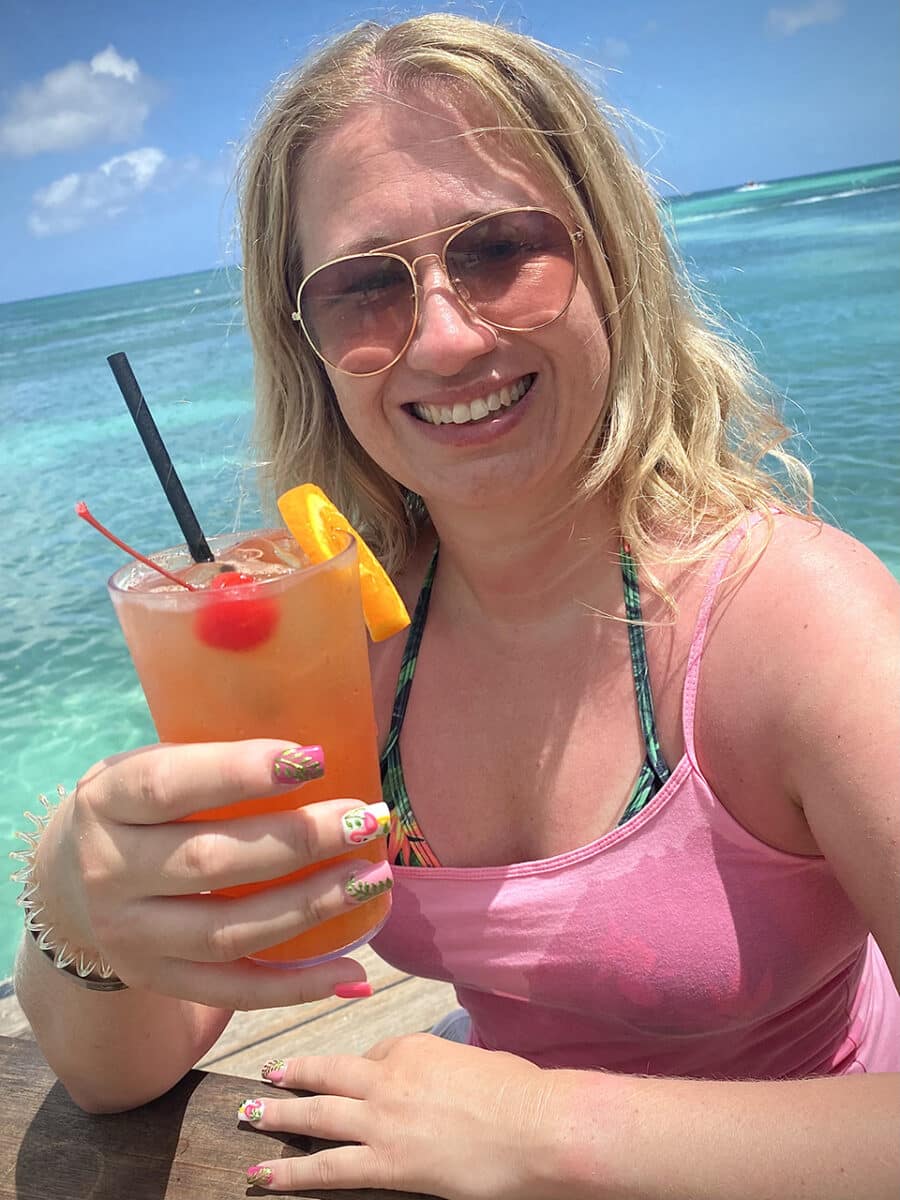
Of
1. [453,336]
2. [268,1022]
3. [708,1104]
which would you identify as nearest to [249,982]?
[708,1104]

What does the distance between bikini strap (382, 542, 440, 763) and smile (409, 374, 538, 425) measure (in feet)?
1.38

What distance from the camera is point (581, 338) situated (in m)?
1.61

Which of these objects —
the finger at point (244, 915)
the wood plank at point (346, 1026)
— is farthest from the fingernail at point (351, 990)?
the wood plank at point (346, 1026)

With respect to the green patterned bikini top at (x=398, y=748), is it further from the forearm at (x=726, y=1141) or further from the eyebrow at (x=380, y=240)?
the eyebrow at (x=380, y=240)

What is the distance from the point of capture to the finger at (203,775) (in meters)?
0.96

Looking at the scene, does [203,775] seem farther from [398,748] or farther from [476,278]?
[476,278]

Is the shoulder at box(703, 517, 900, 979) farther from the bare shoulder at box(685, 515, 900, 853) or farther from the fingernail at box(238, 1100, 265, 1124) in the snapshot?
the fingernail at box(238, 1100, 265, 1124)

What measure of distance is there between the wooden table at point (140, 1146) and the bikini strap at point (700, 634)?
2.28 ft

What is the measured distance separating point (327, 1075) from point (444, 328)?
3.52ft

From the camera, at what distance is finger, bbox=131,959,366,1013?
3.60ft

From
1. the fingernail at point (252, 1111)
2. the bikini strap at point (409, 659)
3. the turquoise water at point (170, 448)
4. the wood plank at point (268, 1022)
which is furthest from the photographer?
the turquoise water at point (170, 448)

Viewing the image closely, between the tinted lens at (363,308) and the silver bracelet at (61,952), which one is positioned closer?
the silver bracelet at (61,952)

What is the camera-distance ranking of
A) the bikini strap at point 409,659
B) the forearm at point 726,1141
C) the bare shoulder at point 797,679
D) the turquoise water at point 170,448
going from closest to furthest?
the forearm at point 726,1141 < the bare shoulder at point 797,679 < the bikini strap at point 409,659 < the turquoise water at point 170,448

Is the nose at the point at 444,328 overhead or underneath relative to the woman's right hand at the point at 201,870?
overhead
